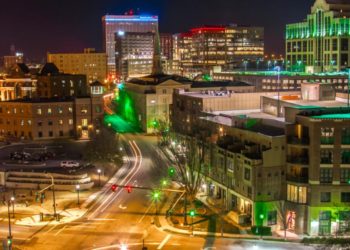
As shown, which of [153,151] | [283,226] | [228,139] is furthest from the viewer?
[153,151]

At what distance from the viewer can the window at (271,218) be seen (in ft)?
174

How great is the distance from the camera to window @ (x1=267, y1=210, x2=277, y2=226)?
5297 cm

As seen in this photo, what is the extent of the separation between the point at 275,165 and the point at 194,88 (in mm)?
57253

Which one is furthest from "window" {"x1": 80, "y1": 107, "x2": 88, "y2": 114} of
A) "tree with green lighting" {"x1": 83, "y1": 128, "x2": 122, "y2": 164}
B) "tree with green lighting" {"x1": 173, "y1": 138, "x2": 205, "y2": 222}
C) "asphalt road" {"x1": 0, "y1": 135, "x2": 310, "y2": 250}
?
"asphalt road" {"x1": 0, "y1": 135, "x2": 310, "y2": 250}

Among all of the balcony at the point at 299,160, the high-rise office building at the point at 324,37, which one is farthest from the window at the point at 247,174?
the high-rise office building at the point at 324,37

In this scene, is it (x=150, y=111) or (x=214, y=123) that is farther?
(x=150, y=111)

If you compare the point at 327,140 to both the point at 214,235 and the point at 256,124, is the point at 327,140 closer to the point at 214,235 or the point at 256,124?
the point at 256,124

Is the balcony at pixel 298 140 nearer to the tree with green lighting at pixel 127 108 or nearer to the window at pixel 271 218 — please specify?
the window at pixel 271 218

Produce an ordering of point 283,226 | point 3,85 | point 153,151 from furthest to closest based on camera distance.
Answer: point 3,85
point 153,151
point 283,226

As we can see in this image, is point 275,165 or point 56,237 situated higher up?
point 275,165

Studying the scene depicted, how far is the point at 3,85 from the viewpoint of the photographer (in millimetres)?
130875

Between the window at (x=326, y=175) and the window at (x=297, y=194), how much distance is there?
172cm

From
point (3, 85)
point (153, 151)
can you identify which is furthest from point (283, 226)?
point (3, 85)

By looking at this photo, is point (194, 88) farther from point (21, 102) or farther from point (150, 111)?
point (21, 102)
